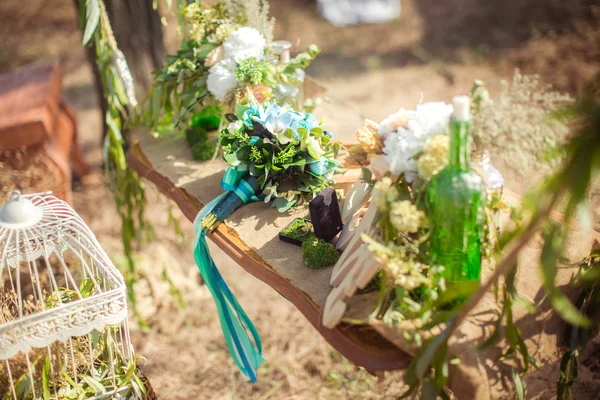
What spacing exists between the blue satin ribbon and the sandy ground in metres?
0.35

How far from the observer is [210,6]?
7.25ft

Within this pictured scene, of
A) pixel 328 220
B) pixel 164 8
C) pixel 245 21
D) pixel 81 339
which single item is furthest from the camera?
pixel 164 8

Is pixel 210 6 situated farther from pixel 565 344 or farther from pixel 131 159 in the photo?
pixel 565 344

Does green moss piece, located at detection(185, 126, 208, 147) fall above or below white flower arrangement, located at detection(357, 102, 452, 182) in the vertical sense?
below

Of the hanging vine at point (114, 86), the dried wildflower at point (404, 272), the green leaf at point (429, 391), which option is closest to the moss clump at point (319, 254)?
the dried wildflower at point (404, 272)

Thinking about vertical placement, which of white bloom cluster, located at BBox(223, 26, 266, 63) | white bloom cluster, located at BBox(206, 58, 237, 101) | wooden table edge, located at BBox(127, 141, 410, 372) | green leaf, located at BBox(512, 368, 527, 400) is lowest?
green leaf, located at BBox(512, 368, 527, 400)

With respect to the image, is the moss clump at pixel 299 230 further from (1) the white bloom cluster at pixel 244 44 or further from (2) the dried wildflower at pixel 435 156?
(1) the white bloom cluster at pixel 244 44

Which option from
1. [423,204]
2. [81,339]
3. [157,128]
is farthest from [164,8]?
[423,204]

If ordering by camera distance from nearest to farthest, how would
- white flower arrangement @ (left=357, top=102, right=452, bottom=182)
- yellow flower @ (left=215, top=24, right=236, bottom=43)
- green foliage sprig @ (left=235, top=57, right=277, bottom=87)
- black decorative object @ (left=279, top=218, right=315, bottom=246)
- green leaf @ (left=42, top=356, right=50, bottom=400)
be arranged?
white flower arrangement @ (left=357, top=102, right=452, bottom=182)
green leaf @ (left=42, top=356, right=50, bottom=400)
black decorative object @ (left=279, top=218, right=315, bottom=246)
green foliage sprig @ (left=235, top=57, right=277, bottom=87)
yellow flower @ (left=215, top=24, right=236, bottom=43)

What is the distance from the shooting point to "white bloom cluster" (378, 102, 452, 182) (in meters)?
1.23

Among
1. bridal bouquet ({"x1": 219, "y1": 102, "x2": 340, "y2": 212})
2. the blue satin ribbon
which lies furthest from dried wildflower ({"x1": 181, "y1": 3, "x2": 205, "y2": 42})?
the blue satin ribbon

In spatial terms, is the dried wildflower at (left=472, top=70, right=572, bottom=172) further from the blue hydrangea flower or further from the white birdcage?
the white birdcage

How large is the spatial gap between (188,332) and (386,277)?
202 centimetres

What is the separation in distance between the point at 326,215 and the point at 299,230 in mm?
140
